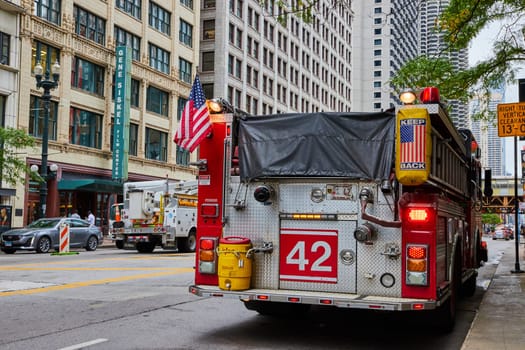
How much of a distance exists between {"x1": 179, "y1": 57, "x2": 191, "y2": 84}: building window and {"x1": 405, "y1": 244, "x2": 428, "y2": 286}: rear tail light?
44.5m

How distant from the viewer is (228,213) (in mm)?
7914

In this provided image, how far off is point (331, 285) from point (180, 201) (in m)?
18.3

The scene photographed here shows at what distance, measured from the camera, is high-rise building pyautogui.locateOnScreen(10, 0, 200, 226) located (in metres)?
35.0

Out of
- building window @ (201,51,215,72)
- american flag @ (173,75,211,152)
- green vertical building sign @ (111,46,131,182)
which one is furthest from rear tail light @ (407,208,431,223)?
building window @ (201,51,215,72)

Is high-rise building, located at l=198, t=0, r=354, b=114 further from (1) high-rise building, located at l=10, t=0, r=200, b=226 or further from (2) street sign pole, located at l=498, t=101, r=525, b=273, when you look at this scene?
(2) street sign pole, located at l=498, t=101, r=525, b=273

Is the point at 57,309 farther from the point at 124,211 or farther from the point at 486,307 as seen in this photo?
the point at 124,211

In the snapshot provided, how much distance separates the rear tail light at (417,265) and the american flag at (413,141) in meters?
1.02

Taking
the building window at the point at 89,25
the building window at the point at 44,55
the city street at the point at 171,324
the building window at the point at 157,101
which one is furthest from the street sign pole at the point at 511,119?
the building window at the point at 157,101

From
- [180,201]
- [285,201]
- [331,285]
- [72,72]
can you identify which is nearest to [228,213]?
[285,201]

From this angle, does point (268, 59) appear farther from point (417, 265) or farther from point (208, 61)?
point (417, 265)

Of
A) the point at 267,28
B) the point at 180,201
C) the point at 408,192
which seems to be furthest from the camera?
the point at 267,28

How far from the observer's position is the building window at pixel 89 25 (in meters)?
38.8

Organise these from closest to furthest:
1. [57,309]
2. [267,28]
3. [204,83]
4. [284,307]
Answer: [284,307] < [57,309] < [204,83] < [267,28]

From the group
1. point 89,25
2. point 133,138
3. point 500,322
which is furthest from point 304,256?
point 133,138
